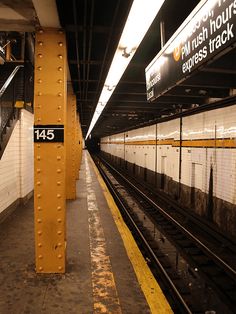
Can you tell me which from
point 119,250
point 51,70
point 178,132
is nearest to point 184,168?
point 178,132

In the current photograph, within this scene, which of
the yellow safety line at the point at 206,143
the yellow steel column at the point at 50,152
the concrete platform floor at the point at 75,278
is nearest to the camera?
the concrete platform floor at the point at 75,278

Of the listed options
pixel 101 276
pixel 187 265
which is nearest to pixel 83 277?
pixel 101 276

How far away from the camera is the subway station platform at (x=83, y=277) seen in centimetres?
315

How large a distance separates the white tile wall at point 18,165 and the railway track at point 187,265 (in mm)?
3064

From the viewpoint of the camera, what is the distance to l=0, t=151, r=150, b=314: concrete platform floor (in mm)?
3141

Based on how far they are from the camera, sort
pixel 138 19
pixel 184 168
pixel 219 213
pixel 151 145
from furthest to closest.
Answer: pixel 151 145 → pixel 184 168 → pixel 219 213 → pixel 138 19

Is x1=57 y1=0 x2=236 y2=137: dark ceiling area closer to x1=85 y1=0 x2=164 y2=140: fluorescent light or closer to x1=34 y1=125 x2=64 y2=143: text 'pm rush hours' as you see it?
x1=85 y1=0 x2=164 y2=140: fluorescent light

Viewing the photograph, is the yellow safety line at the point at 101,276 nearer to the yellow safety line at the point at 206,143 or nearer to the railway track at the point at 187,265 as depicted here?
the railway track at the point at 187,265

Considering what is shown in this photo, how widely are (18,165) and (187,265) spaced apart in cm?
458

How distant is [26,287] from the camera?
3508 millimetres

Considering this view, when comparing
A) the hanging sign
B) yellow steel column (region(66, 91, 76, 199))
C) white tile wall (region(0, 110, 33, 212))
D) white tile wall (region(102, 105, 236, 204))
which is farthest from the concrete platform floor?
white tile wall (region(102, 105, 236, 204))

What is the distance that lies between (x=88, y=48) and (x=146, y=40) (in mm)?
936

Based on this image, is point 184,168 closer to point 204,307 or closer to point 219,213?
point 219,213

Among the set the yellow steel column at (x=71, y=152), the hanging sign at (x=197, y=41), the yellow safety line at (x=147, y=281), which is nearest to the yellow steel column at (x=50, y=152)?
the yellow safety line at (x=147, y=281)
